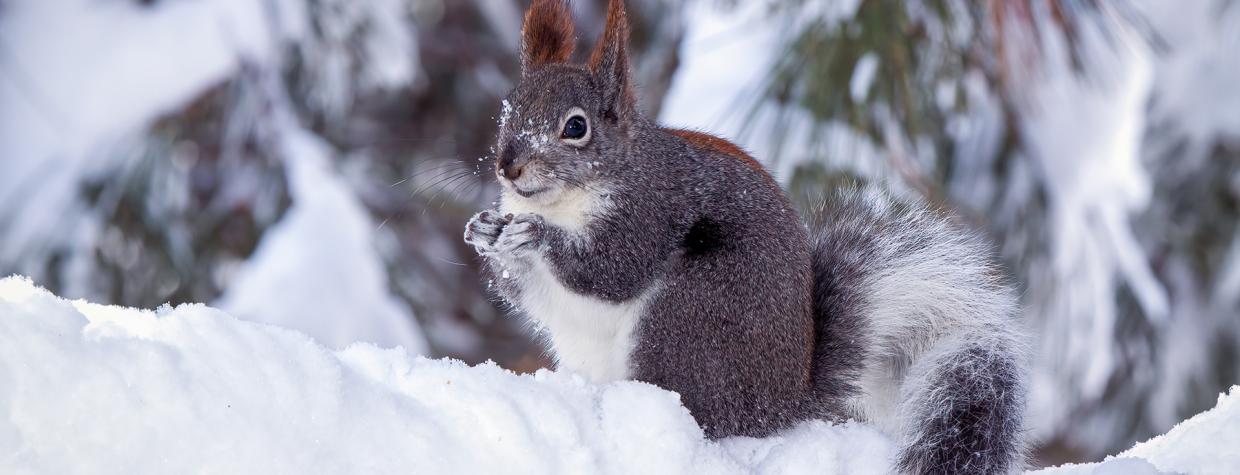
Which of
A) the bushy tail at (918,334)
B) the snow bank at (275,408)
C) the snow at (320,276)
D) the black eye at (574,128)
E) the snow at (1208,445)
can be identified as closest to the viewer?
the snow bank at (275,408)

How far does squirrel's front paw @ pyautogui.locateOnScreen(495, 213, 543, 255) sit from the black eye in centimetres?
12

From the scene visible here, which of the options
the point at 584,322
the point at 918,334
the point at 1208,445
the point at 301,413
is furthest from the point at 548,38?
the point at 1208,445

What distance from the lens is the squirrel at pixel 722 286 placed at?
1165 millimetres

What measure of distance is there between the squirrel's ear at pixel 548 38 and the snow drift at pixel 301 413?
1.45ft

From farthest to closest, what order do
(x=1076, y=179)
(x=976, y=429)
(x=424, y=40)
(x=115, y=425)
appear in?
(x=424, y=40) < (x=1076, y=179) < (x=976, y=429) < (x=115, y=425)

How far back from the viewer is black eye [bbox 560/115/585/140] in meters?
1.25

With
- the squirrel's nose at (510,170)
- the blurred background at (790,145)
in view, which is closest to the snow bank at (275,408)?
the squirrel's nose at (510,170)

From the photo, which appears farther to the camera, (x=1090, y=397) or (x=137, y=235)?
(x=1090, y=397)

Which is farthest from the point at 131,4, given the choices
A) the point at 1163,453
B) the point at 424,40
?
the point at 1163,453

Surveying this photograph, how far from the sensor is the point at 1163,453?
39.7 inches

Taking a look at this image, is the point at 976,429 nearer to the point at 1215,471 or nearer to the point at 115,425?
the point at 1215,471

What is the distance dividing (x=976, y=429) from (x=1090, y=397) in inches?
80.0

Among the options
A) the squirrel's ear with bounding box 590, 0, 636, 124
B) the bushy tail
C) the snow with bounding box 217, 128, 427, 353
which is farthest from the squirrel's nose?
the snow with bounding box 217, 128, 427, 353

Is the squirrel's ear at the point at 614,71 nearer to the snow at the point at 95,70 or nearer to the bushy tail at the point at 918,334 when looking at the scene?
the bushy tail at the point at 918,334
